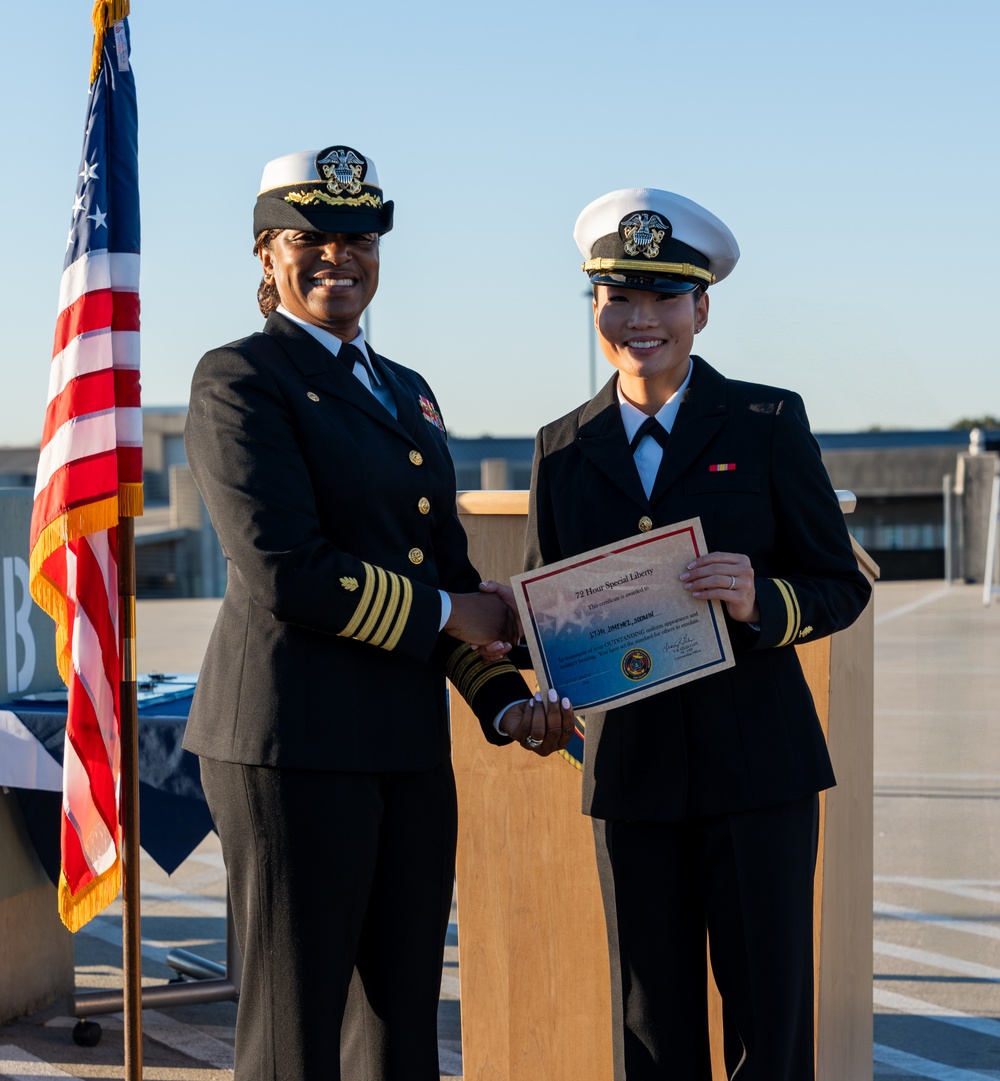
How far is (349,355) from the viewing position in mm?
2516

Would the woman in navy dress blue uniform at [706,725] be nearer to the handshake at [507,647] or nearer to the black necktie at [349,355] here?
the handshake at [507,647]

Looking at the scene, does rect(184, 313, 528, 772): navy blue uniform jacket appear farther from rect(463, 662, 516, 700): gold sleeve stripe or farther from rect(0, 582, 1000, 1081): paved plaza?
rect(0, 582, 1000, 1081): paved plaza

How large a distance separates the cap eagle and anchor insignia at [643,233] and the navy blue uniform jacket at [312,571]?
0.52 m

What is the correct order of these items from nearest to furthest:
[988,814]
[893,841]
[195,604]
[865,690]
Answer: [865,690], [893,841], [988,814], [195,604]

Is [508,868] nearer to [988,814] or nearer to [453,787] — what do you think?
[453,787]

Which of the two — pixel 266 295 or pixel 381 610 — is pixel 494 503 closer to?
pixel 266 295

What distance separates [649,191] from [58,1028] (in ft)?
10.3

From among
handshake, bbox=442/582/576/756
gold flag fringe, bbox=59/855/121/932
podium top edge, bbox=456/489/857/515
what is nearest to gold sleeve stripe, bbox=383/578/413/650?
handshake, bbox=442/582/576/756

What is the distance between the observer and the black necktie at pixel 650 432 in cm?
251

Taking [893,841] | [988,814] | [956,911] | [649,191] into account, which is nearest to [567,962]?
[649,191]

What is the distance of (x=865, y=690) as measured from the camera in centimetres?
330

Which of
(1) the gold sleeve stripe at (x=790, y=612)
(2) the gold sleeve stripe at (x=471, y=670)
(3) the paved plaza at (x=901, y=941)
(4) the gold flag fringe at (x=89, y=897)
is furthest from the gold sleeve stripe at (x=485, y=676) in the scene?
(4) the gold flag fringe at (x=89, y=897)

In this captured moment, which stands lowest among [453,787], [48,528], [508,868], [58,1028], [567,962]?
[58,1028]

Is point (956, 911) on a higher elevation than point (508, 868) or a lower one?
lower
